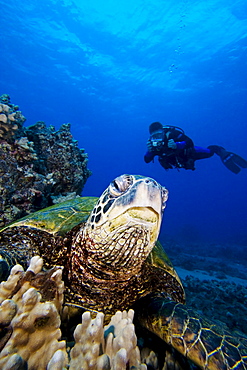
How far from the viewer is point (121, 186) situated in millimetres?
1564

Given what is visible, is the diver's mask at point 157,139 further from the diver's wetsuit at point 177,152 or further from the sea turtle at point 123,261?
the sea turtle at point 123,261

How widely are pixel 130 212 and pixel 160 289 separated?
1568 millimetres

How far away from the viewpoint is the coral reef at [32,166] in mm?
3482

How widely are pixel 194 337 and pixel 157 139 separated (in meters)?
7.19

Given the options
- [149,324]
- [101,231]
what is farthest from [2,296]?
[149,324]

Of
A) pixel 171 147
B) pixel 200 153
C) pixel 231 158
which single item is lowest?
pixel 171 147

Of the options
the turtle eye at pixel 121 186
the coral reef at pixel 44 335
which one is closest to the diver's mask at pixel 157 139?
the turtle eye at pixel 121 186

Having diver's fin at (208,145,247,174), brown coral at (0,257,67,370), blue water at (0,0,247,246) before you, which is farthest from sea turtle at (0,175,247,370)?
blue water at (0,0,247,246)

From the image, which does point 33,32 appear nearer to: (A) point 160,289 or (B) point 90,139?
(A) point 160,289

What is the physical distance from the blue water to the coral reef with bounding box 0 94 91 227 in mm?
27108

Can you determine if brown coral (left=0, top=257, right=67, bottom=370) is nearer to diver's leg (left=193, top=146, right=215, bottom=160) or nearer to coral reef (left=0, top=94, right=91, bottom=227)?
coral reef (left=0, top=94, right=91, bottom=227)

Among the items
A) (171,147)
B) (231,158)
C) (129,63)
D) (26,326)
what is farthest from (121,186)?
(129,63)

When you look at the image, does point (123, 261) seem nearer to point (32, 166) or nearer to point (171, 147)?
point (32, 166)

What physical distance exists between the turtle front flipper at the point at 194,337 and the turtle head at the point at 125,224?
64 cm
